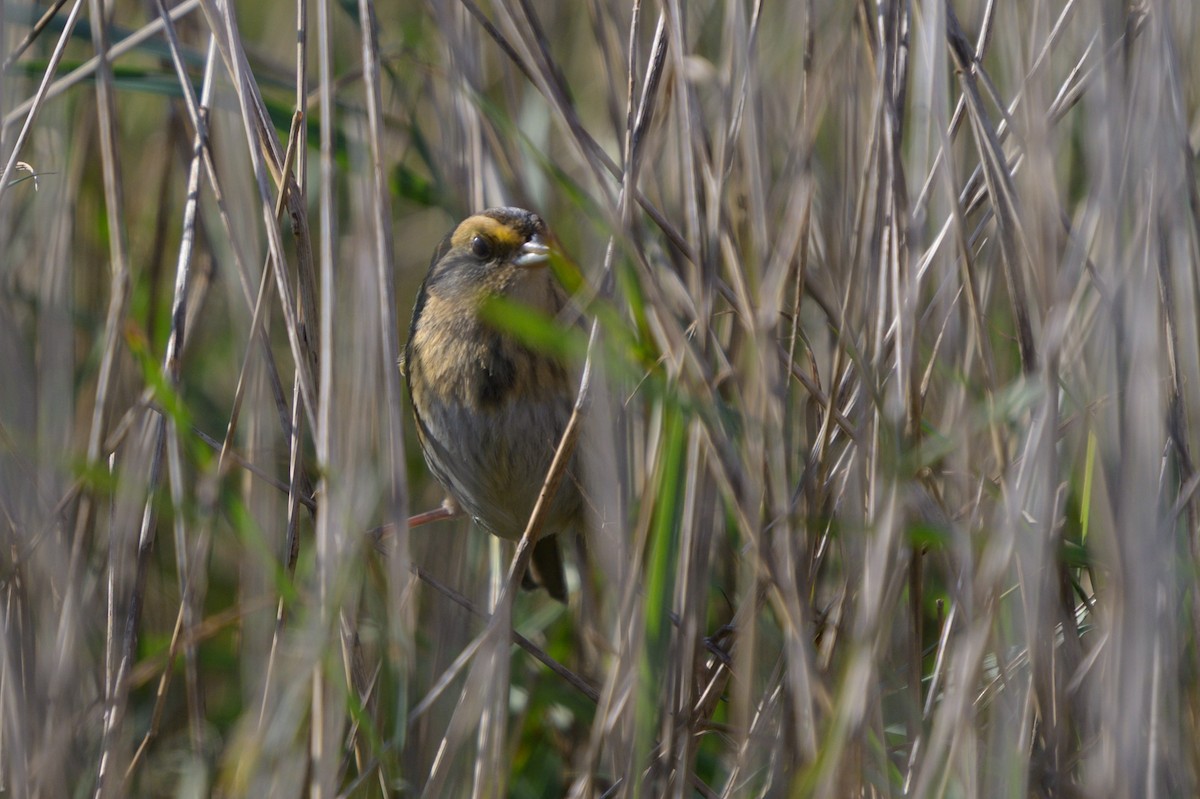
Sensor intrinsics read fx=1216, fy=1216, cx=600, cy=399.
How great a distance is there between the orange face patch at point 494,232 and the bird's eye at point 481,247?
1cm

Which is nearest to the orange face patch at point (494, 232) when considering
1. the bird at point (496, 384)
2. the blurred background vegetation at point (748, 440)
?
the bird at point (496, 384)

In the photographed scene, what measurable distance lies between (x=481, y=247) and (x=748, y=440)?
108 centimetres

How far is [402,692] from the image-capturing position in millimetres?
1635

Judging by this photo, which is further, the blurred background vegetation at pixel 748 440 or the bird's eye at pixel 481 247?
the bird's eye at pixel 481 247

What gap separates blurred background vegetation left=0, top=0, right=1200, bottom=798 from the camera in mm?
1592

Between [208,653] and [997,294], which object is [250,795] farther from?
[997,294]

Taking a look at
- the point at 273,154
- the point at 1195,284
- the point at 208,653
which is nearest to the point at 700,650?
the point at 1195,284

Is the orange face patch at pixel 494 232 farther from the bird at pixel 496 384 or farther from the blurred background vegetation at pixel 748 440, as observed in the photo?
the blurred background vegetation at pixel 748 440

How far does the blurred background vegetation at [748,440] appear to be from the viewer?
1592 mm

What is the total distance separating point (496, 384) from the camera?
8.33ft

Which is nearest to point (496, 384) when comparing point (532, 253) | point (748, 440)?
point (532, 253)

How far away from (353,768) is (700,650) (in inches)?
44.8

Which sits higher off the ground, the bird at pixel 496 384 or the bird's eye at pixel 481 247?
the bird's eye at pixel 481 247

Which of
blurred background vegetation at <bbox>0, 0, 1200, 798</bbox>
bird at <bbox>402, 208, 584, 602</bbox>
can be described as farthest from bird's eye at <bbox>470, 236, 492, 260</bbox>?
blurred background vegetation at <bbox>0, 0, 1200, 798</bbox>
